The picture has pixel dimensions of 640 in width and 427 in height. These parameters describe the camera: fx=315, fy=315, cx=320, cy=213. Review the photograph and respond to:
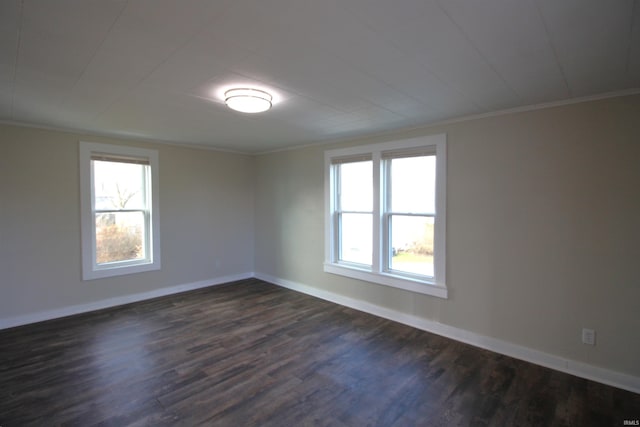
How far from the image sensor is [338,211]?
4.73 metres

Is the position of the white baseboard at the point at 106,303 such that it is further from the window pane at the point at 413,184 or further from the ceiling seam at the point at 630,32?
the ceiling seam at the point at 630,32

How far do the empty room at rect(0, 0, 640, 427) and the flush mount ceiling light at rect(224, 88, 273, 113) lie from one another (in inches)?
1.0

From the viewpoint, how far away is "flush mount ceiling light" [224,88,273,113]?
2461mm

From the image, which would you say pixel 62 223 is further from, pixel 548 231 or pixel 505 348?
pixel 548 231

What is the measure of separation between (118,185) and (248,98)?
3.15 m

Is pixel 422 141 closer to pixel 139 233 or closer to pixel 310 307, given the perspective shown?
pixel 310 307

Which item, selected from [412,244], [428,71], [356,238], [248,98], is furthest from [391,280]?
[248,98]

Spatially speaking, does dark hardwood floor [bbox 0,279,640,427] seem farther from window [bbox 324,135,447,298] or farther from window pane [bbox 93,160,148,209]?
window pane [bbox 93,160,148,209]

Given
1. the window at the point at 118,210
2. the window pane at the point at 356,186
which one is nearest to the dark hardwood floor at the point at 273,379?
the window at the point at 118,210

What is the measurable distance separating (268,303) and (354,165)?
2366 mm

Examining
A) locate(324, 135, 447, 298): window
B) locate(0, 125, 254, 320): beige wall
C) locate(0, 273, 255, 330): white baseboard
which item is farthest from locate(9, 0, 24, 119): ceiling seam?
locate(324, 135, 447, 298): window

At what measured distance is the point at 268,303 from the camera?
4.61 m

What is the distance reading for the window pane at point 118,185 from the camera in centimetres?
434

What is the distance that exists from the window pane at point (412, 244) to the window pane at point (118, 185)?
12.3 ft
